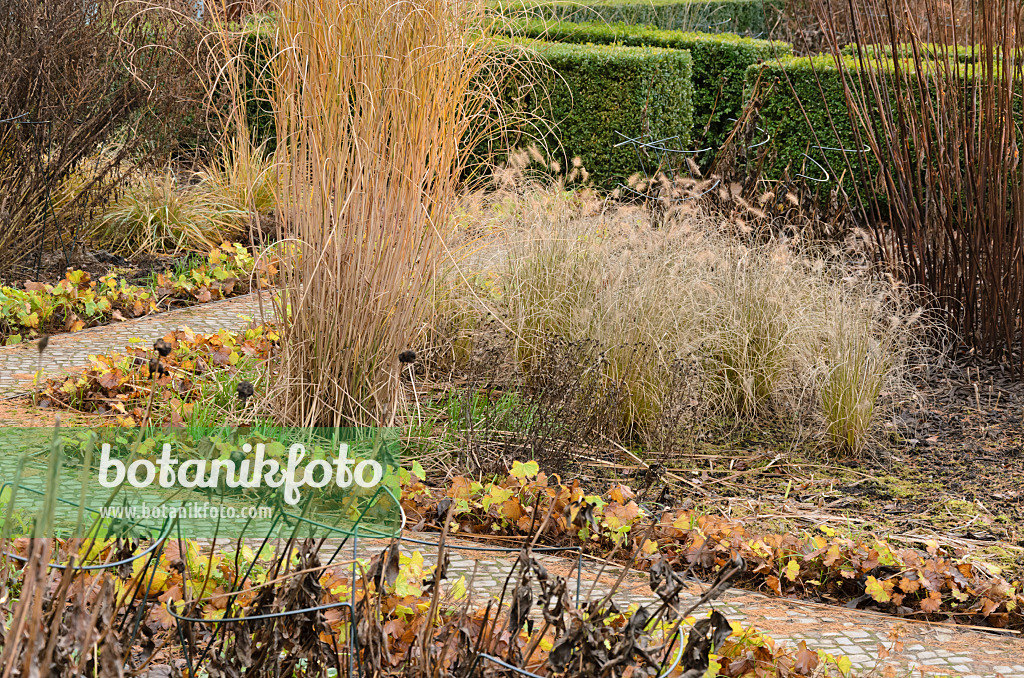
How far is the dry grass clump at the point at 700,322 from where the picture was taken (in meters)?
4.39

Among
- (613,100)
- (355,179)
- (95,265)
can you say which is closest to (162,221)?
(95,265)

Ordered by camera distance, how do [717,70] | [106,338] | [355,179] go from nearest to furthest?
[355,179], [106,338], [717,70]

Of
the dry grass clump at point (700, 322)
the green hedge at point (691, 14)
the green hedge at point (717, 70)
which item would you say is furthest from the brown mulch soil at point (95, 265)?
the green hedge at point (691, 14)

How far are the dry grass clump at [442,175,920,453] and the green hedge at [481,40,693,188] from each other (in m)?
4.52

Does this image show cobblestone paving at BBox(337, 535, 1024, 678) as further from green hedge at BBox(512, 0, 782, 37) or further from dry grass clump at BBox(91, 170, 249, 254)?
green hedge at BBox(512, 0, 782, 37)

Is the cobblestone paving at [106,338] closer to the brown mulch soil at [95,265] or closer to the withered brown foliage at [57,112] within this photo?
the brown mulch soil at [95,265]

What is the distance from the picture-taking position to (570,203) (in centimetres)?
666

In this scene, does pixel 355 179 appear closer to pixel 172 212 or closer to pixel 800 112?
pixel 172 212

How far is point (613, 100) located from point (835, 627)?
7445 millimetres

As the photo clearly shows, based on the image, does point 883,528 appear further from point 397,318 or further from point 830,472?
point 397,318

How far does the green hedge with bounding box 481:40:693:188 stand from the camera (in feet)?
31.1

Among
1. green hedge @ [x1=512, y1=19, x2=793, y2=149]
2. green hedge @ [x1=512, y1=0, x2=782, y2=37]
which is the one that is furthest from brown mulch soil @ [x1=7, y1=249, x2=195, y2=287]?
green hedge @ [x1=512, y1=0, x2=782, y2=37]

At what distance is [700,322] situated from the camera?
4.84 meters

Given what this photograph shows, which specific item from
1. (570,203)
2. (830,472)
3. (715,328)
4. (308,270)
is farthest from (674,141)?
(308,270)
